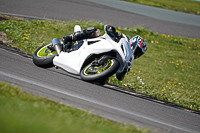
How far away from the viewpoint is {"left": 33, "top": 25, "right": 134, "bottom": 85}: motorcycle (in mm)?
5480

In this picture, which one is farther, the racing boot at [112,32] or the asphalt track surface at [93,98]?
the racing boot at [112,32]

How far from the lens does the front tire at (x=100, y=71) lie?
5.28 meters

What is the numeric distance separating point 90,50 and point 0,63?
77.4 inches

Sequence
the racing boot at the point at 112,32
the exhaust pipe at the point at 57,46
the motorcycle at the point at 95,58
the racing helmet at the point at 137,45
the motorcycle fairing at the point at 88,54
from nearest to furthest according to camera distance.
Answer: the motorcycle at the point at 95,58 → the motorcycle fairing at the point at 88,54 → the racing boot at the point at 112,32 → the racing helmet at the point at 137,45 → the exhaust pipe at the point at 57,46

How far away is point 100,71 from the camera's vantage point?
18.4 feet

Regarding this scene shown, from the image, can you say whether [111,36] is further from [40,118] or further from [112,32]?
[40,118]

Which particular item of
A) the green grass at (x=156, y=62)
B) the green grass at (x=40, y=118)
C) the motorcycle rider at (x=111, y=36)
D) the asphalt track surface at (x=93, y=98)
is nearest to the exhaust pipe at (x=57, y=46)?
the motorcycle rider at (x=111, y=36)

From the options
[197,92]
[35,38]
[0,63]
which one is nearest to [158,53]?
[197,92]

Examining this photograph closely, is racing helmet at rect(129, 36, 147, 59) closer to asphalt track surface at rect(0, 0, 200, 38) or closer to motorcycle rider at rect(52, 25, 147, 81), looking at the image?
motorcycle rider at rect(52, 25, 147, 81)

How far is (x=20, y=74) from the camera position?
5387 millimetres

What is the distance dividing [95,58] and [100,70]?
32 centimetres

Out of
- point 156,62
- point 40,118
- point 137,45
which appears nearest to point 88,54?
point 137,45

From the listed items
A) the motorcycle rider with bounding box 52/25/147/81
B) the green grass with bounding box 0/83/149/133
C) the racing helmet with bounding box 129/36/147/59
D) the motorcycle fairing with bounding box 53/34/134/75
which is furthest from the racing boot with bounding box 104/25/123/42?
the green grass with bounding box 0/83/149/133

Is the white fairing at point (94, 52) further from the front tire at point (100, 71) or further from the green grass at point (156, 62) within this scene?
the green grass at point (156, 62)
